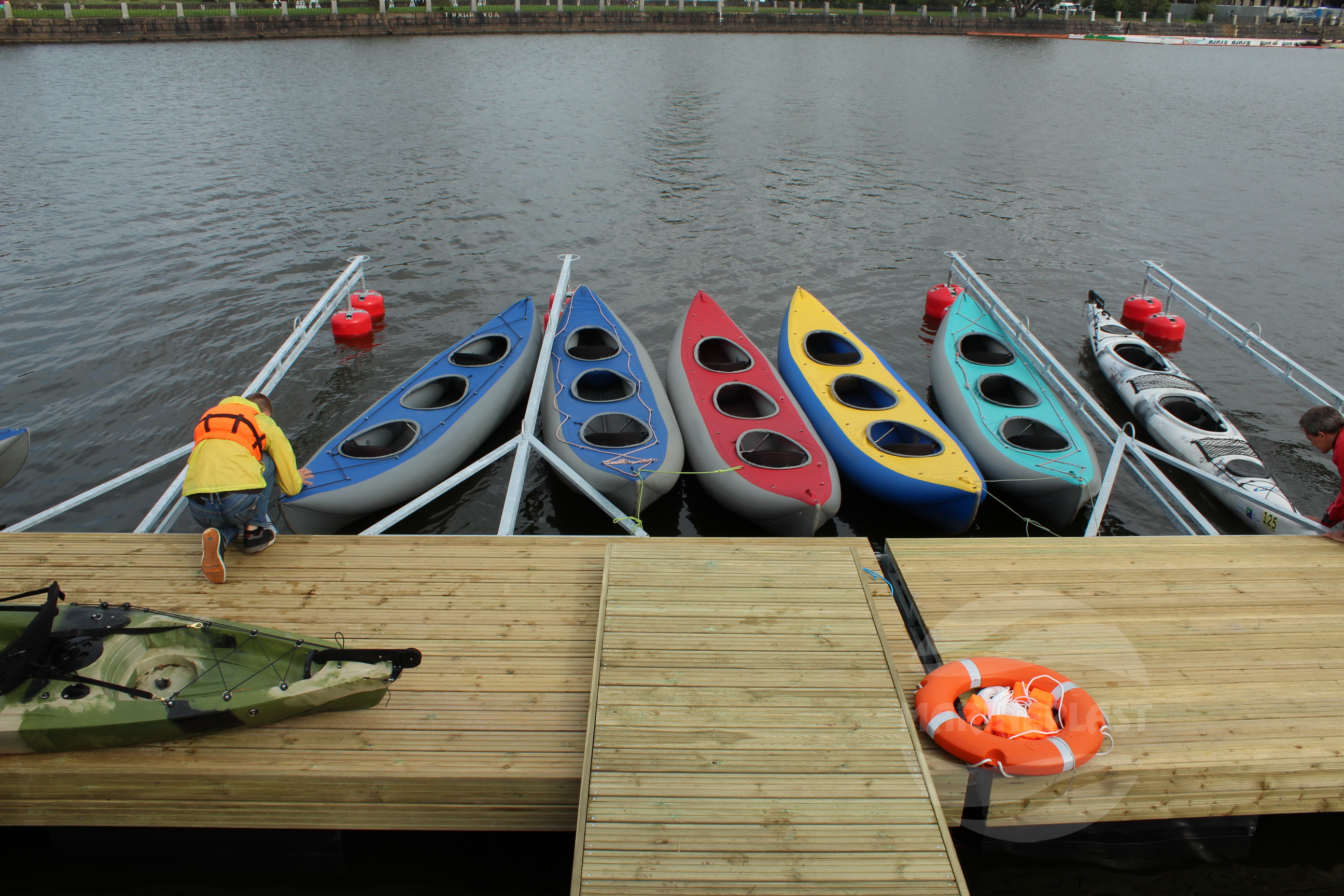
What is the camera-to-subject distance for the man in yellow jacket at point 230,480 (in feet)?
22.4

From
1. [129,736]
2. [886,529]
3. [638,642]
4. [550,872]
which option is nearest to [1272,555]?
[886,529]

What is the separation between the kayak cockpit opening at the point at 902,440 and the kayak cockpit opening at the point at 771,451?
106cm

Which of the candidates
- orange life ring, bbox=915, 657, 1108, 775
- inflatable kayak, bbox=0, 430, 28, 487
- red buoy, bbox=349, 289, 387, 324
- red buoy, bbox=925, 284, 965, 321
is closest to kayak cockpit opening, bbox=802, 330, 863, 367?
red buoy, bbox=925, 284, 965, 321

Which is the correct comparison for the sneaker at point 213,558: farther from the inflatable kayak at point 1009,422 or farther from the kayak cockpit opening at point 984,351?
the kayak cockpit opening at point 984,351

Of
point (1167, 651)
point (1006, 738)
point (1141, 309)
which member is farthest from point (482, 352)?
point (1141, 309)

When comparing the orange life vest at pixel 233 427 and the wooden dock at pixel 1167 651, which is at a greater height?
the orange life vest at pixel 233 427

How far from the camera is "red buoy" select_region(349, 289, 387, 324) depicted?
1519cm

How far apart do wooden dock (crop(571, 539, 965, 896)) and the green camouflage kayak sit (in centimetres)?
169

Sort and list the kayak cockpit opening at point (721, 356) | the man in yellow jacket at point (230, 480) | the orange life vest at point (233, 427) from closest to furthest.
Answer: the man in yellow jacket at point (230, 480) → the orange life vest at point (233, 427) → the kayak cockpit opening at point (721, 356)

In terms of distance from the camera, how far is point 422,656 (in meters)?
6.05

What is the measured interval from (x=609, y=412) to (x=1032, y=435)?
5879 mm

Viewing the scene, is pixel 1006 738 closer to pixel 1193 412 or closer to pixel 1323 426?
pixel 1323 426

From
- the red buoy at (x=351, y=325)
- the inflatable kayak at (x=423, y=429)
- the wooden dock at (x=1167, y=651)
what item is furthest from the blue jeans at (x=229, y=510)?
the red buoy at (x=351, y=325)

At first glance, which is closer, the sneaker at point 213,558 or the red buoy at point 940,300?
the sneaker at point 213,558
